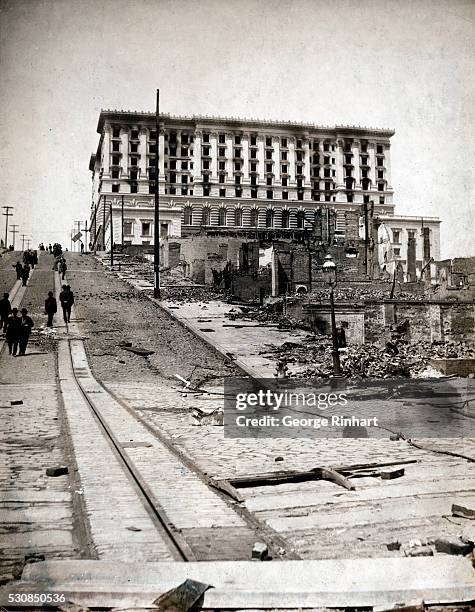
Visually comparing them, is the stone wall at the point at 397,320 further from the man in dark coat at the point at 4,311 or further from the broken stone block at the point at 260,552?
the broken stone block at the point at 260,552

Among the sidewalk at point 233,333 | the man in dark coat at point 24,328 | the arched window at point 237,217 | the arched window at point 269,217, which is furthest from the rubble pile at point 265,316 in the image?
the arched window at point 237,217

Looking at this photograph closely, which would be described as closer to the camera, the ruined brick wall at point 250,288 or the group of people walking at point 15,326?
the group of people walking at point 15,326

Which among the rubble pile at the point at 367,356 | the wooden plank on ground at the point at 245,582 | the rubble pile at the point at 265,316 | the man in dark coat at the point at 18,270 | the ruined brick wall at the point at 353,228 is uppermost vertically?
the ruined brick wall at the point at 353,228

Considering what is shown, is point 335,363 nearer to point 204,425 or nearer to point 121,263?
point 204,425

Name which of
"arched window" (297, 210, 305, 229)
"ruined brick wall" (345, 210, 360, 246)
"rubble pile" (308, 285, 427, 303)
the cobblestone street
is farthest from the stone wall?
"arched window" (297, 210, 305, 229)

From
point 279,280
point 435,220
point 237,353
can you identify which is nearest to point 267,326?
point 237,353

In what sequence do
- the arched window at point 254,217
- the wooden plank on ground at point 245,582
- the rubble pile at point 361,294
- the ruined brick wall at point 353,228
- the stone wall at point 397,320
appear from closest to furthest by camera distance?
the wooden plank on ground at point 245,582, the stone wall at point 397,320, the rubble pile at point 361,294, the ruined brick wall at point 353,228, the arched window at point 254,217
